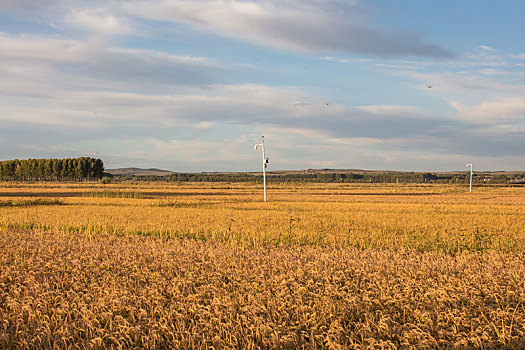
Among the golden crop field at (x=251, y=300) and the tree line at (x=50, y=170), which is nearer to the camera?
the golden crop field at (x=251, y=300)

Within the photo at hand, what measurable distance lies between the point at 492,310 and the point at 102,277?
7.25 metres

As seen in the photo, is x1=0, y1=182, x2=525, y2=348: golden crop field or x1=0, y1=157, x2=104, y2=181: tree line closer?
x1=0, y1=182, x2=525, y2=348: golden crop field

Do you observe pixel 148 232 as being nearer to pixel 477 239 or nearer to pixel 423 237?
pixel 423 237

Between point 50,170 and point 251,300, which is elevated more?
point 50,170

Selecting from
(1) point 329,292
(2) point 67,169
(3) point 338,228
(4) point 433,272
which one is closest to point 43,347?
(1) point 329,292

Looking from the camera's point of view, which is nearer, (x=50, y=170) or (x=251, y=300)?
(x=251, y=300)

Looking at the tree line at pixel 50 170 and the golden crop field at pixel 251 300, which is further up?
the tree line at pixel 50 170

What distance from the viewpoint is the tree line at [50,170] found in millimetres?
180500

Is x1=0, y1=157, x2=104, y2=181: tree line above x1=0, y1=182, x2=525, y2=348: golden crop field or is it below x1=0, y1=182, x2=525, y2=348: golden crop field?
above

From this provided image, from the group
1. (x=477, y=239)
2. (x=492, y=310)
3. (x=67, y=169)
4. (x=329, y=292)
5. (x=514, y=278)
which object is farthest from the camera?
(x=67, y=169)

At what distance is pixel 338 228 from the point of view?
62.5ft

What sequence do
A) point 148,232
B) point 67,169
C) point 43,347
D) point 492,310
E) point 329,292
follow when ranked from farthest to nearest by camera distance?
point 67,169 < point 148,232 < point 329,292 < point 492,310 < point 43,347

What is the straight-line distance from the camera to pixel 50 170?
182 m

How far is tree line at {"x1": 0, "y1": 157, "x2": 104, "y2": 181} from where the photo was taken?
180 meters
